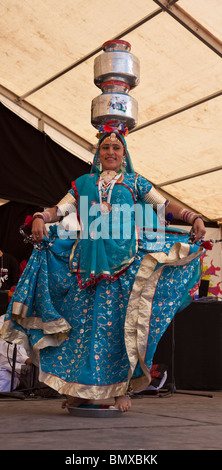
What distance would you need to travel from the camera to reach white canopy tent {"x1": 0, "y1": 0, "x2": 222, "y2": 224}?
5.10 meters

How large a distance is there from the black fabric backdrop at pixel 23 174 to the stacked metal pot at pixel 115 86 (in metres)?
2.78

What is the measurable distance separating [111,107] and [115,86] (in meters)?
0.26

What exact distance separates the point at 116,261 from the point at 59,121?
5006mm

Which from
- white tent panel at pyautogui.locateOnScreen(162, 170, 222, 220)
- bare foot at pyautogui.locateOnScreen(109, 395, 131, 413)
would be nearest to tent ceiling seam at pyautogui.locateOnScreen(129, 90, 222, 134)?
white tent panel at pyautogui.locateOnScreen(162, 170, 222, 220)

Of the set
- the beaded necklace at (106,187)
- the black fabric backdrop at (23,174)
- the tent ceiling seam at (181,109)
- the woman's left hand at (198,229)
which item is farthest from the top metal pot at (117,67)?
the black fabric backdrop at (23,174)

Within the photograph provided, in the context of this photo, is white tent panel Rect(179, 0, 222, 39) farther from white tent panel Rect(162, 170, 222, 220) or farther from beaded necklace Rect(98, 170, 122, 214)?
beaded necklace Rect(98, 170, 122, 214)

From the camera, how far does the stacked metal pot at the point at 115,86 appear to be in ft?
11.2

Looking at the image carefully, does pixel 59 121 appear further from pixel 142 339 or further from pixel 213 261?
pixel 142 339

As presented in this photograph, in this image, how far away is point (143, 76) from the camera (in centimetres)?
576

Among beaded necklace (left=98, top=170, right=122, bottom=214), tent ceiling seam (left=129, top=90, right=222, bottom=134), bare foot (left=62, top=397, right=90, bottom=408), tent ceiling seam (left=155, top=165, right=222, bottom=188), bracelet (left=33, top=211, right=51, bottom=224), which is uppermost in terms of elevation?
tent ceiling seam (left=129, top=90, right=222, bottom=134)

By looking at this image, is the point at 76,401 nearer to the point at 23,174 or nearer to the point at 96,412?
the point at 96,412

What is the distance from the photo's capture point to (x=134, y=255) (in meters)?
2.20

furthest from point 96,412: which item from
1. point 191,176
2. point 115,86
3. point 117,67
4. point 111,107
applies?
point 191,176
